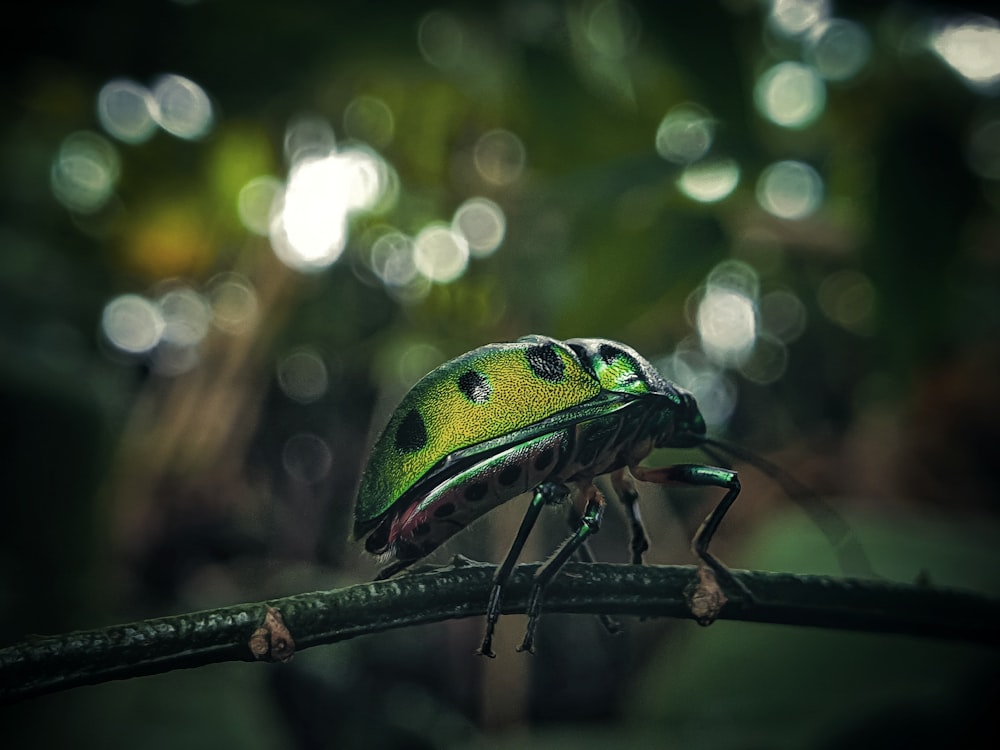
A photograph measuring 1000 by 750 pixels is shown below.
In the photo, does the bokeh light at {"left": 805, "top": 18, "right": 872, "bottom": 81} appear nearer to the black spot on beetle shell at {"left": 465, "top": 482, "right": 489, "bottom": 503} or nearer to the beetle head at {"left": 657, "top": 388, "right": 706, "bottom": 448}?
the beetle head at {"left": 657, "top": 388, "right": 706, "bottom": 448}

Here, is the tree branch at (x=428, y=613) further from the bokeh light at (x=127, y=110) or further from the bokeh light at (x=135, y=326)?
the bokeh light at (x=127, y=110)

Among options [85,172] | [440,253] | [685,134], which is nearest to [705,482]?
[440,253]

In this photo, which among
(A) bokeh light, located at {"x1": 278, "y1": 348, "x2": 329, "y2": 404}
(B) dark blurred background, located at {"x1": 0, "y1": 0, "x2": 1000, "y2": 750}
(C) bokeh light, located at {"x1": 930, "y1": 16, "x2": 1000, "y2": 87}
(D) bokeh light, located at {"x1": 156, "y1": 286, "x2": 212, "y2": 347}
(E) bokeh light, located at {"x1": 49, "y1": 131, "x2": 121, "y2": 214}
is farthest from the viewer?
(E) bokeh light, located at {"x1": 49, "y1": 131, "x2": 121, "y2": 214}

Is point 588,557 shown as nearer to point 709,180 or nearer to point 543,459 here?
point 543,459

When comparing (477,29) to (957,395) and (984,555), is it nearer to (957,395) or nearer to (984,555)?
(957,395)

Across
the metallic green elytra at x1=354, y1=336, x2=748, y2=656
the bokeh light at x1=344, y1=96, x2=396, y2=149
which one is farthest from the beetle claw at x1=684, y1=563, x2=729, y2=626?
the bokeh light at x1=344, y1=96, x2=396, y2=149

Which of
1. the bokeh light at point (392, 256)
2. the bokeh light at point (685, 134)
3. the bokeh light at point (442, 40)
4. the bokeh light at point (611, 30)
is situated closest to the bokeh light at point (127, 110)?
the bokeh light at point (442, 40)
